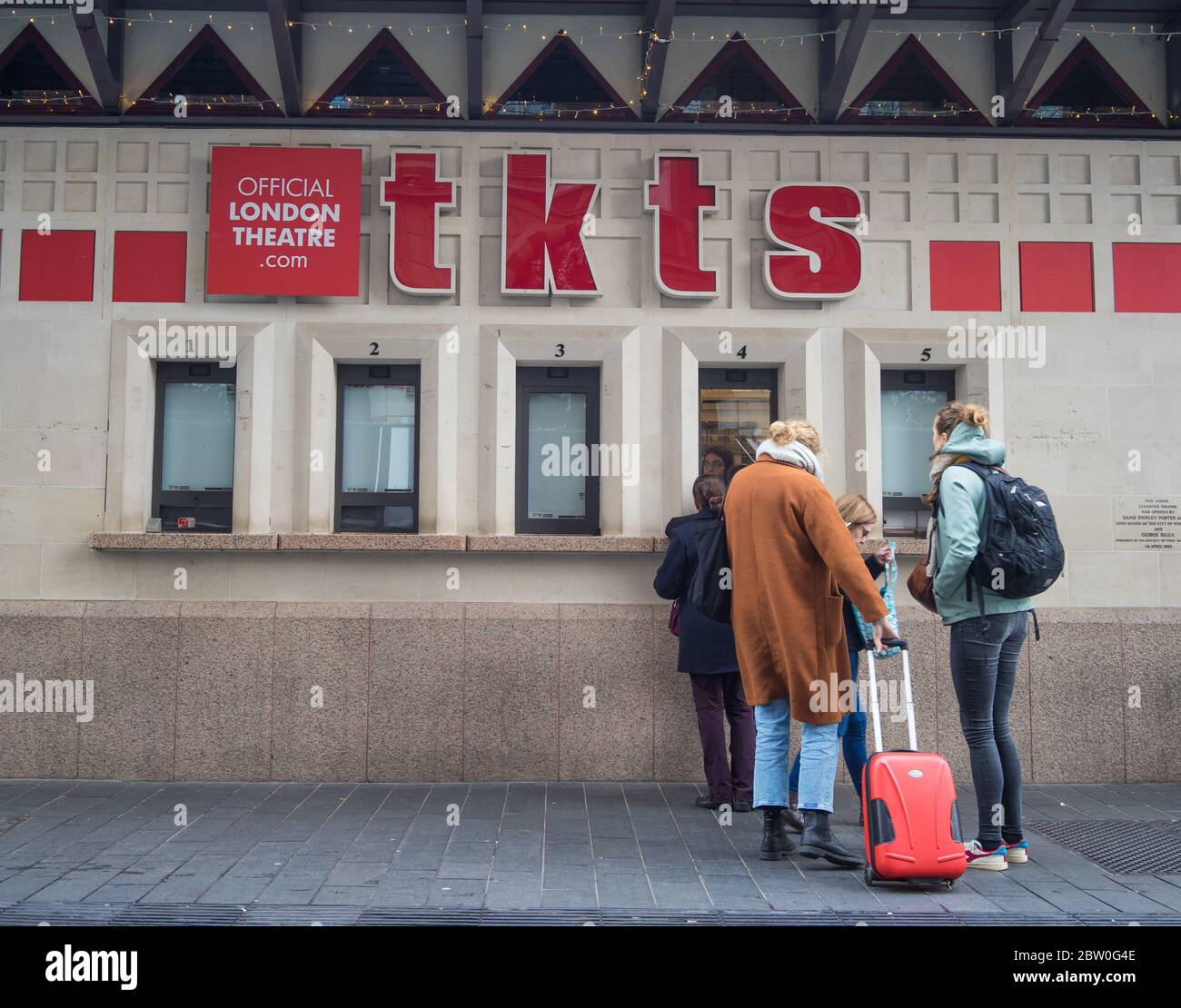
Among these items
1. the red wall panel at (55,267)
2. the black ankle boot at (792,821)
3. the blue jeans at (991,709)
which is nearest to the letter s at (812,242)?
the blue jeans at (991,709)

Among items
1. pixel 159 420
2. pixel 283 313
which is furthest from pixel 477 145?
pixel 159 420

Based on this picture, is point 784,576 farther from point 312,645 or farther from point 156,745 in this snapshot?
point 156,745

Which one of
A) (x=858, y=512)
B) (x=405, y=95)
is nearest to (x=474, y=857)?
(x=858, y=512)

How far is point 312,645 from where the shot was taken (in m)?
7.52

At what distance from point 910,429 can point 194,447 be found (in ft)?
17.5

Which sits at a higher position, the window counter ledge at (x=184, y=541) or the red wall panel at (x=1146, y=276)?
the red wall panel at (x=1146, y=276)

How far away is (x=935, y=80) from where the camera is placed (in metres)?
8.17

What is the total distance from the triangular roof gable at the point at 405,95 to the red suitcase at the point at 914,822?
5551 millimetres

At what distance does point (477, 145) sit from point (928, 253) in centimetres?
341

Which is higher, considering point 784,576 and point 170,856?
point 784,576

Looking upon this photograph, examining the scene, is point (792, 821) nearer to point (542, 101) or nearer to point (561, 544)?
point (561, 544)

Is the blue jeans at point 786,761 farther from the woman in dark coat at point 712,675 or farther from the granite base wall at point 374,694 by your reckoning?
the granite base wall at point 374,694

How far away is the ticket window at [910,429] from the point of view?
808 cm
